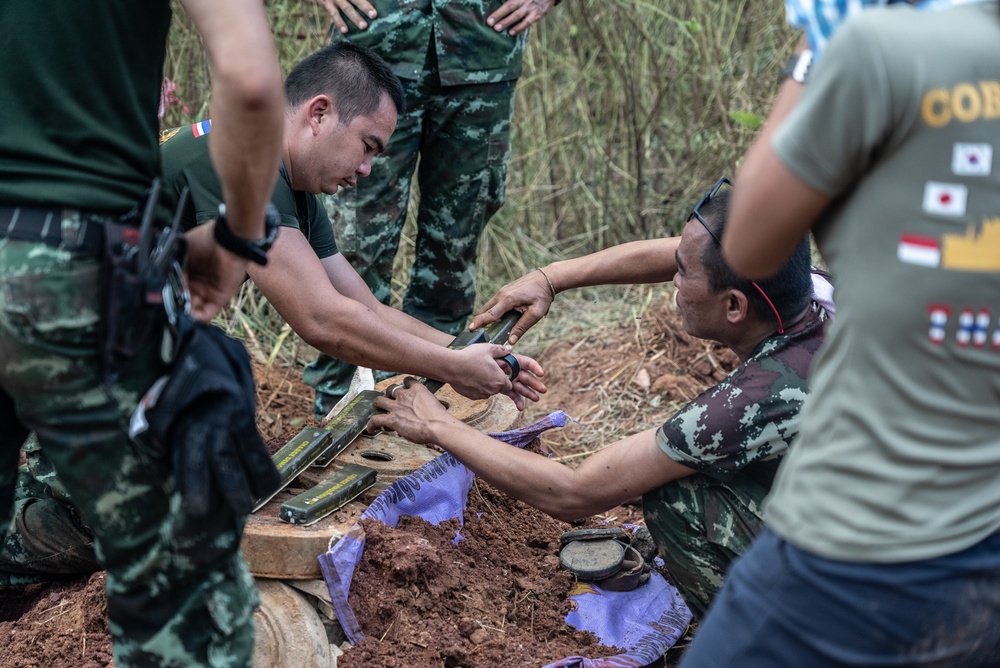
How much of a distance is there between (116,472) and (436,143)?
289cm

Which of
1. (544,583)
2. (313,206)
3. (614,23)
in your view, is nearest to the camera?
(544,583)

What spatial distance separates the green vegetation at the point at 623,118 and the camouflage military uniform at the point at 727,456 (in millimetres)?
3397

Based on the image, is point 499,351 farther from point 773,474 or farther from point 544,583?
point 773,474

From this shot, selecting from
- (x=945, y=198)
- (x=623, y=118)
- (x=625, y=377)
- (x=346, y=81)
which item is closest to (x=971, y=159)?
(x=945, y=198)

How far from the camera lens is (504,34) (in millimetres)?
4395

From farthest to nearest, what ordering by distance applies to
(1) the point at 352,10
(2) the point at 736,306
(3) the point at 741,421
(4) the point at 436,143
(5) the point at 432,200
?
(5) the point at 432,200 → (4) the point at 436,143 → (1) the point at 352,10 → (2) the point at 736,306 → (3) the point at 741,421

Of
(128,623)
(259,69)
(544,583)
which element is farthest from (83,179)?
(544,583)

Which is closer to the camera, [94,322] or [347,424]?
[94,322]

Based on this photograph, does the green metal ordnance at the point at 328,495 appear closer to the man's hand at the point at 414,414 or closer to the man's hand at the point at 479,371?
the man's hand at the point at 414,414

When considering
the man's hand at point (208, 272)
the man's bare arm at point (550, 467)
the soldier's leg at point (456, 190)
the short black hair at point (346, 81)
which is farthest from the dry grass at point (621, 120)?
the man's hand at point (208, 272)

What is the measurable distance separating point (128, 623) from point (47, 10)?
3.67 ft

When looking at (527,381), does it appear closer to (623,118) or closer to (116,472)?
(116,472)

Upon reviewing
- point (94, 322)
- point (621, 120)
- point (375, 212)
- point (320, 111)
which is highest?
point (94, 322)

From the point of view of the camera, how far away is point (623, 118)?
6.65 metres
